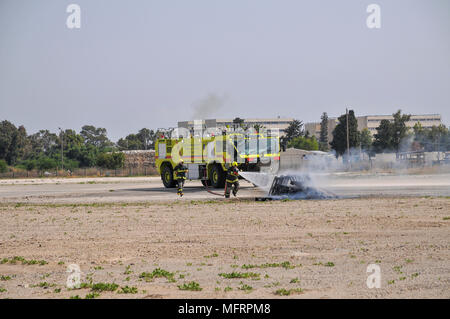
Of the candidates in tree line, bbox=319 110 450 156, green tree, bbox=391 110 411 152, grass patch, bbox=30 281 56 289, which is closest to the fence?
tree line, bbox=319 110 450 156

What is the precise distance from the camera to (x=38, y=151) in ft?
385

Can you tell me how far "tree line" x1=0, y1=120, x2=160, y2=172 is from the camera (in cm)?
8069

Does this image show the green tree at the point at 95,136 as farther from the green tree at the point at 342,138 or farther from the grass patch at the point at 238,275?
the grass patch at the point at 238,275

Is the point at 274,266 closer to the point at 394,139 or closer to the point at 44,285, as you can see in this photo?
the point at 44,285

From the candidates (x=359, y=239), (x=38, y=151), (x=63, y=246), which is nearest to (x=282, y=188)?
(x=359, y=239)

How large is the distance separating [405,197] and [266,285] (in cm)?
1410

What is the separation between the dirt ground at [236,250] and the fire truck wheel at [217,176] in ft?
28.0

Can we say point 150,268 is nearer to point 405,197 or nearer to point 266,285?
point 266,285

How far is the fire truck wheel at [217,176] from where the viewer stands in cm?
2714

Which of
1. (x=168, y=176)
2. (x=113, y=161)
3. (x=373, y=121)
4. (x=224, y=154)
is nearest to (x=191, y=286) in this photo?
(x=224, y=154)

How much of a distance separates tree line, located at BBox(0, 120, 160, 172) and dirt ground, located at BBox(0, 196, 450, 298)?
64.9 meters

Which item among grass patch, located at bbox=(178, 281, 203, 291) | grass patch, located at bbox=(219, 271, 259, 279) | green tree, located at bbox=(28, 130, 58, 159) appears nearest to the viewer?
grass patch, located at bbox=(178, 281, 203, 291)

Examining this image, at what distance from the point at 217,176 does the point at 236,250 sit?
648 inches

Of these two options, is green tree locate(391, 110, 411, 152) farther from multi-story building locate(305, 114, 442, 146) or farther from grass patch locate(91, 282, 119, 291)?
multi-story building locate(305, 114, 442, 146)
